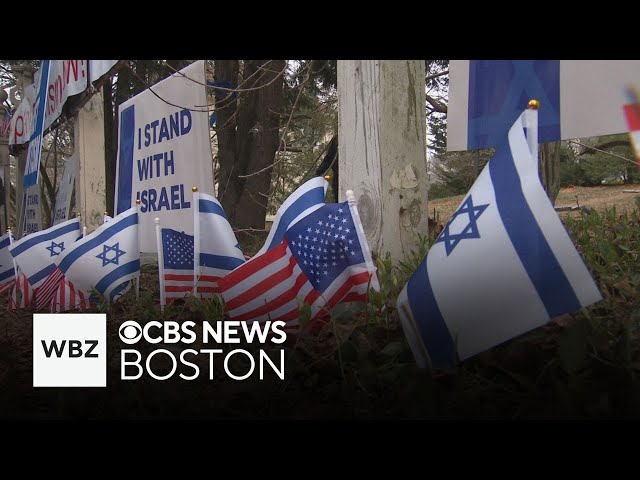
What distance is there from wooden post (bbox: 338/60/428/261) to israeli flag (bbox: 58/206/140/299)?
128 centimetres

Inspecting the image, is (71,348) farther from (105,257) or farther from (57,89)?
(57,89)

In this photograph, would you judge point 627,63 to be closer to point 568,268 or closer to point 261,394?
point 568,268

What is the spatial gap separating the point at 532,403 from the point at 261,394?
81 centimetres

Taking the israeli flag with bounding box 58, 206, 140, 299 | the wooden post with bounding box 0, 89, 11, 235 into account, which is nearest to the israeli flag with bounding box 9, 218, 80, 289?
the israeli flag with bounding box 58, 206, 140, 299

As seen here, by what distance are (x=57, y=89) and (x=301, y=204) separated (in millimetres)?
4917

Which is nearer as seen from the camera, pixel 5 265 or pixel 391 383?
pixel 391 383

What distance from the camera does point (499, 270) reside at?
1.68m

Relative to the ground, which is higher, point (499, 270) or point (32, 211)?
point (32, 211)

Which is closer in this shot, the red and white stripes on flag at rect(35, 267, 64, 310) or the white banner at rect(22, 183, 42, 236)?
the red and white stripes on flag at rect(35, 267, 64, 310)

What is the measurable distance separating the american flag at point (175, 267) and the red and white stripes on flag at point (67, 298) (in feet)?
2.18

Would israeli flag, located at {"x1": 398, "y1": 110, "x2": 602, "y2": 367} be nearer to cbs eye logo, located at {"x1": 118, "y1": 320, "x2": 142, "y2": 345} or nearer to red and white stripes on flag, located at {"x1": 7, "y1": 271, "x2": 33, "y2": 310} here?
cbs eye logo, located at {"x1": 118, "y1": 320, "x2": 142, "y2": 345}

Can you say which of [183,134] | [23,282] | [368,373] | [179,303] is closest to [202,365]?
[368,373]

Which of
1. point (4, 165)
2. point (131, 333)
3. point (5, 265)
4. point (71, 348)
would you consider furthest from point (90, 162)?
point (4, 165)

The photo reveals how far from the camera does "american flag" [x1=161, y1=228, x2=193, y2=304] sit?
366 cm
